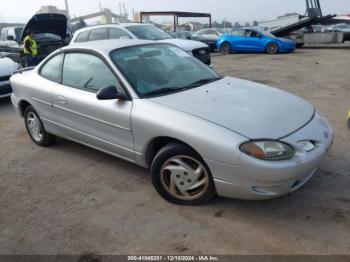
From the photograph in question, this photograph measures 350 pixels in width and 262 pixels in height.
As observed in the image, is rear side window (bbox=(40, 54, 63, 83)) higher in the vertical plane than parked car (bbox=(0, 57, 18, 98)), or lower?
higher

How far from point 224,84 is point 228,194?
4.84 feet

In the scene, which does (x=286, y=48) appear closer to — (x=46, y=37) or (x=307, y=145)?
(x=46, y=37)

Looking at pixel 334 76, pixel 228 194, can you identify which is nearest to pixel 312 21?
pixel 334 76

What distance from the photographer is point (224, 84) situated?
4.14m

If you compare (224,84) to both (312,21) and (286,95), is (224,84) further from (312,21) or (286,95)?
(312,21)

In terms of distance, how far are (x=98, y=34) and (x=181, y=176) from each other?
8101 millimetres

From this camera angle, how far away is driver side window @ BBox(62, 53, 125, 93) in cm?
395

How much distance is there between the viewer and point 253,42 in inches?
713

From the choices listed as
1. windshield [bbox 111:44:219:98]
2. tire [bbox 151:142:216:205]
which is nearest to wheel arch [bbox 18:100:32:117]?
windshield [bbox 111:44:219:98]

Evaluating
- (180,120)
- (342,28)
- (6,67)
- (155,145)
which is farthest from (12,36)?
(342,28)

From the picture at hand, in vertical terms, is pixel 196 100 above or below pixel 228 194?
above

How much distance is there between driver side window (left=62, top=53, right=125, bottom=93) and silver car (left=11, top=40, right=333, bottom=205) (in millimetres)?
11

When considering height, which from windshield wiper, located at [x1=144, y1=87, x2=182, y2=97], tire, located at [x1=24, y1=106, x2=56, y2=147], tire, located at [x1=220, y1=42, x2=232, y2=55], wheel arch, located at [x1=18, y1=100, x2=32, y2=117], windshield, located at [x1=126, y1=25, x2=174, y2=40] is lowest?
tire, located at [x1=220, y1=42, x2=232, y2=55]

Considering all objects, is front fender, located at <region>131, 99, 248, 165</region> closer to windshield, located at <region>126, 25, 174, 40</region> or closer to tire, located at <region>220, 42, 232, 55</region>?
windshield, located at <region>126, 25, 174, 40</region>
